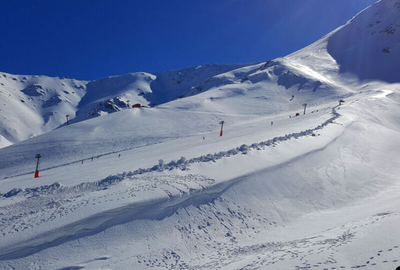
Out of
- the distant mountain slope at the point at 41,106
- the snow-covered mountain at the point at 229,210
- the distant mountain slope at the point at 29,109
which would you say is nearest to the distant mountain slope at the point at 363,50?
the distant mountain slope at the point at 41,106

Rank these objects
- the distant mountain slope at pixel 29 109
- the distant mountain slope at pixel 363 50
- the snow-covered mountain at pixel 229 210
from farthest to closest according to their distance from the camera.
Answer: the distant mountain slope at pixel 29 109 < the distant mountain slope at pixel 363 50 < the snow-covered mountain at pixel 229 210

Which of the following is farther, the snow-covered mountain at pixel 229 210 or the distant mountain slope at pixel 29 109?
the distant mountain slope at pixel 29 109

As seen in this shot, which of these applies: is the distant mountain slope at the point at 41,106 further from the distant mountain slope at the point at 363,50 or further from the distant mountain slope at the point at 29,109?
the distant mountain slope at the point at 363,50

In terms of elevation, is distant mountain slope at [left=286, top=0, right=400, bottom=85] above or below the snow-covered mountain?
above

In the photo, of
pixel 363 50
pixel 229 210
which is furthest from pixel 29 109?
pixel 363 50

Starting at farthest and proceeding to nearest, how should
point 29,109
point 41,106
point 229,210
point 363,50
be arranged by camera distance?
point 41,106
point 29,109
point 363,50
point 229,210

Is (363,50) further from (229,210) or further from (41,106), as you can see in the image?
(41,106)

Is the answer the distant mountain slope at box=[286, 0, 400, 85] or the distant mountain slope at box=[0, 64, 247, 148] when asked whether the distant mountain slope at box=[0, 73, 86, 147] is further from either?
the distant mountain slope at box=[286, 0, 400, 85]

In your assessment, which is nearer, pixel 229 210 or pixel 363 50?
pixel 229 210

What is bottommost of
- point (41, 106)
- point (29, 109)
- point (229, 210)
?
point (229, 210)

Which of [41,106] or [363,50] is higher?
[363,50]

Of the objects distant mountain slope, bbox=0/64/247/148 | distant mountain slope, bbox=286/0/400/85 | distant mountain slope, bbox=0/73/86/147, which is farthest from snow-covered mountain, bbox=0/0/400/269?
distant mountain slope, bbox=0/64/247/148

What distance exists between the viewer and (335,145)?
61.3 ft

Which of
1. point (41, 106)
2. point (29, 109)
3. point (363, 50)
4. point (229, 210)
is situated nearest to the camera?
point (229, 210)
